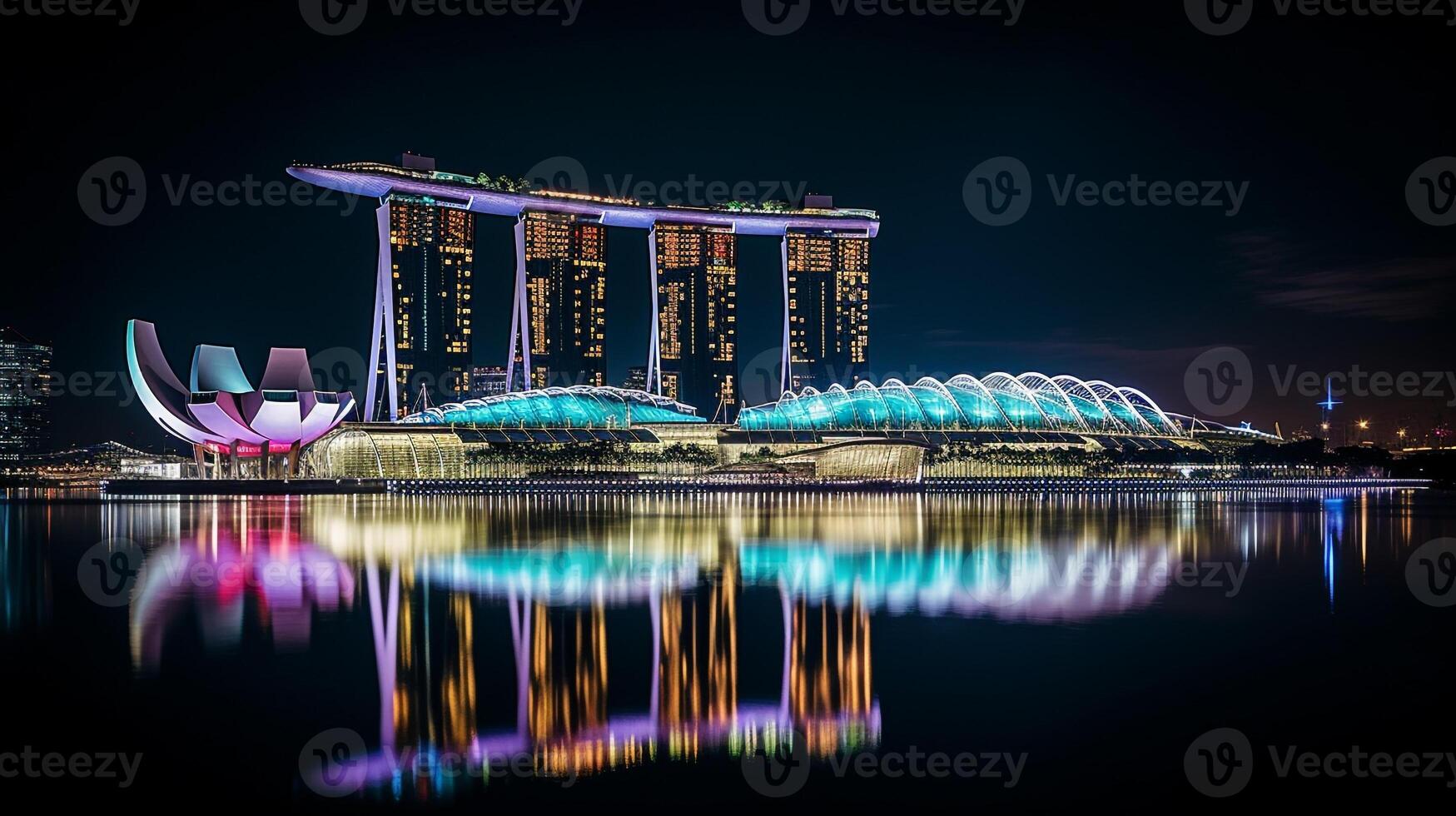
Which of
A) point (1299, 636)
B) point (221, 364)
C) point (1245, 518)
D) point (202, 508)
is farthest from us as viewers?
point (221, 364)

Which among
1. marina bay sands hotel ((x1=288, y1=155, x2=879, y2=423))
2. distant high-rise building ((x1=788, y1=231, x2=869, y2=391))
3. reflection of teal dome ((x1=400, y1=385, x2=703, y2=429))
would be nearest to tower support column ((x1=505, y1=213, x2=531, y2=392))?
marina bay sands hotel ((x1=288, y1=155, x2=879, y2=423))

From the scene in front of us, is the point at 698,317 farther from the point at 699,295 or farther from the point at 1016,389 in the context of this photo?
the point at 1016,389

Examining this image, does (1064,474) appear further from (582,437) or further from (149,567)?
(149,567)

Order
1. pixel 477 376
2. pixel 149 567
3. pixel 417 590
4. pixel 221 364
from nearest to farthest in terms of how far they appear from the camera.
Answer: pixel 417 590 < pixel 149 567 < pixel 221 364 < pixel 477 376

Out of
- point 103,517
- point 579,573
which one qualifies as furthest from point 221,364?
point 579,573

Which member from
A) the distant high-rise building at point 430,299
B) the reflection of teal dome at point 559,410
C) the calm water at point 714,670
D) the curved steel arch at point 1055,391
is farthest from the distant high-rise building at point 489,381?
the calm water at point 714,670

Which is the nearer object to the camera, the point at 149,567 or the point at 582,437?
the point at 149,567

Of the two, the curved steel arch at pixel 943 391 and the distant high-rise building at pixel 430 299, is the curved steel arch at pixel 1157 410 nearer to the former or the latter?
the curved steel arch at pixel 943 391

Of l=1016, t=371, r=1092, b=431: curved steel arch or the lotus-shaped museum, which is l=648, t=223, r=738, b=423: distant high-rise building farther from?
the lotus-shaped museum
